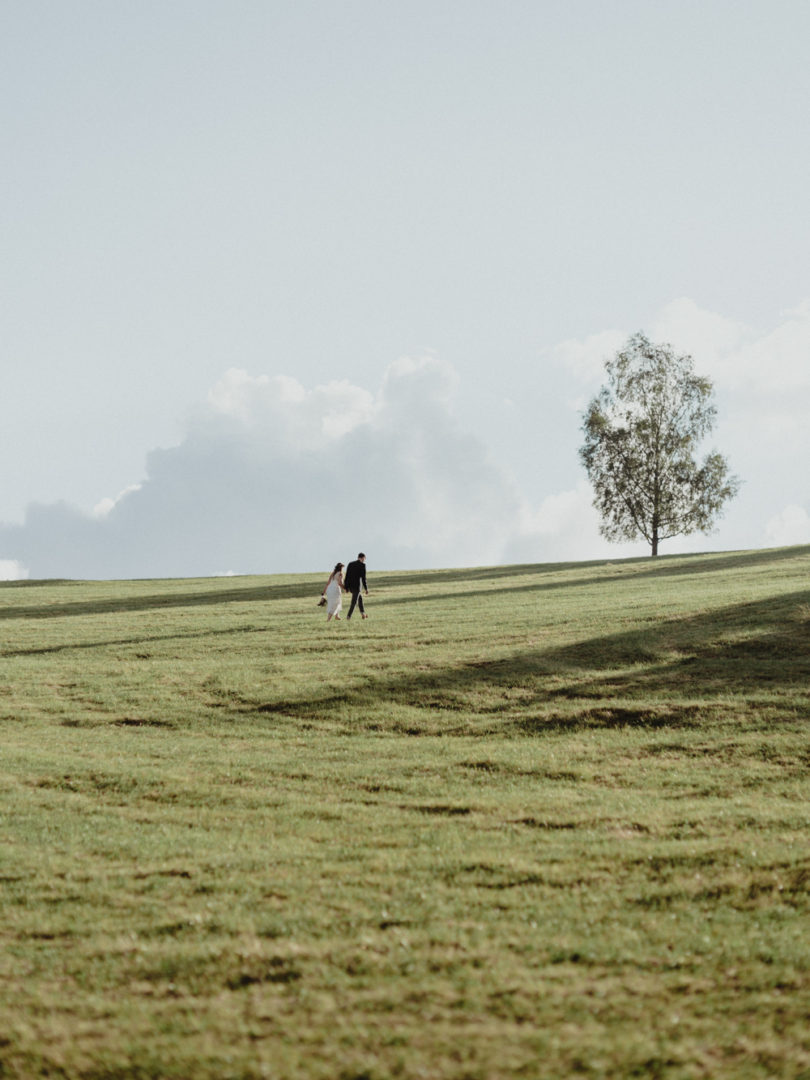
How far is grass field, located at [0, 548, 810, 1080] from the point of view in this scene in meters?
5.82

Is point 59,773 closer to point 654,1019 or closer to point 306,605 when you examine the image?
point 654,1019

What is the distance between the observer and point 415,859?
390 inches

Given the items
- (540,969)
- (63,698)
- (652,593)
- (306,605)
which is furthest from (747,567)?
(540,969)

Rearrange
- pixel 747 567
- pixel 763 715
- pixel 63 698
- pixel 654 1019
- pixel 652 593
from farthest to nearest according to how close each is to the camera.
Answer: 1. pixel 747 567
2. pixel 652 593
3. pixel 63 698
4. pixel 763 715
5. pixel 654 1019

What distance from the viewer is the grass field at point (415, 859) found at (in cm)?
582

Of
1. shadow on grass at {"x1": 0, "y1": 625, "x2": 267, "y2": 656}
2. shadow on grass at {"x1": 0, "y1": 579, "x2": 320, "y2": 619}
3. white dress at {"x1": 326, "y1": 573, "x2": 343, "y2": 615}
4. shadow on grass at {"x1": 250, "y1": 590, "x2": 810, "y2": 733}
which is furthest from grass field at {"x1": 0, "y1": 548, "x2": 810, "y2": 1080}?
shadow on grass at {"x1": 0, "y1": 579, "x2": 320, "y2": 619}

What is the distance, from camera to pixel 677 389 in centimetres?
7038

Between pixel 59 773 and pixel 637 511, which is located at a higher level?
pixel 637 511

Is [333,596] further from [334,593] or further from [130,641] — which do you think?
[130,641]

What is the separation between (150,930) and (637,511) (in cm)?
6636

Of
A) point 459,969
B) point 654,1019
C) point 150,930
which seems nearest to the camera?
point 654,1019

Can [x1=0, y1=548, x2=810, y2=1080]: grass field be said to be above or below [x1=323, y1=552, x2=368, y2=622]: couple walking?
below

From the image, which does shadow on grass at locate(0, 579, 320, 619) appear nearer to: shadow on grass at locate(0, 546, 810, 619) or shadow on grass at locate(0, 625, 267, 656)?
shadow on grass at locate(0, 546, 810, 619)

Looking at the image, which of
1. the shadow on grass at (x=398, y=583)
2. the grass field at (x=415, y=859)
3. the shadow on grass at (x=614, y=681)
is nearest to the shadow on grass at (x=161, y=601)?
the shadow on grass at (x=398, y=583)
